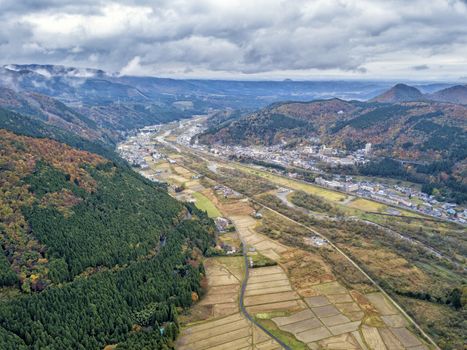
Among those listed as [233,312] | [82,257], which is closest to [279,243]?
[233,312]

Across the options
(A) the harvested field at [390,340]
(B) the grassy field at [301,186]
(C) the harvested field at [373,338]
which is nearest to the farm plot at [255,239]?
(C) the harvested field at [373,338]

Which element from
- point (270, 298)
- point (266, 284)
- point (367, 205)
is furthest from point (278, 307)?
point (367, 205)

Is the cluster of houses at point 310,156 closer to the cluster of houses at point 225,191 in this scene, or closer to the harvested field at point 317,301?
the cluster of houses at point 225,191

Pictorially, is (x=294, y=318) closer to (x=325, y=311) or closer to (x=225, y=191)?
(x=325, y=311)

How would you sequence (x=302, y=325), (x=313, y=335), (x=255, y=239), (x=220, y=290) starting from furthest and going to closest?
1. (x=255, y=239)
2. (x=220, y=290)
3. (x=302, y=325)
4. (x=313, y=335)

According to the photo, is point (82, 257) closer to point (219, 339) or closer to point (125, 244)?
point (125, 244)

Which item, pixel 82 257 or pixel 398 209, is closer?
pixel 82 257
